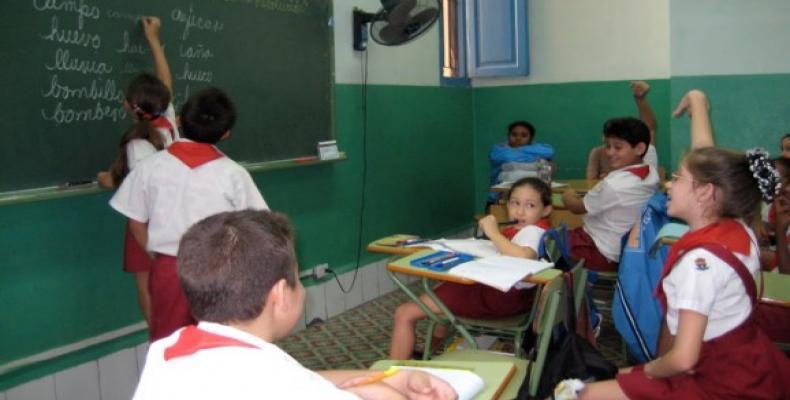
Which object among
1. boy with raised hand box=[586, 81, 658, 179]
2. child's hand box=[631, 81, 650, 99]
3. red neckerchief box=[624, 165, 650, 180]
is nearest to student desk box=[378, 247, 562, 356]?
red neckerchief box=[624, 165, 650, 180]

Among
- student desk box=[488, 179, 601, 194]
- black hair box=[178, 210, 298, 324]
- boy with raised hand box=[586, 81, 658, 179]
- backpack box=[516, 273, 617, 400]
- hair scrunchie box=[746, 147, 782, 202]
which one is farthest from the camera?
boy with raised hand box=[586, 81, 658, 179]

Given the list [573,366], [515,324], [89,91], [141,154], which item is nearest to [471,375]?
[573,366]

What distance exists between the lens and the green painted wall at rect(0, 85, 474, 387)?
264cm

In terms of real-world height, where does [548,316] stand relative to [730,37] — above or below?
below

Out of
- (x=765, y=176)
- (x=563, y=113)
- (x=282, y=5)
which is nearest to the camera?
(x=765, y=176)

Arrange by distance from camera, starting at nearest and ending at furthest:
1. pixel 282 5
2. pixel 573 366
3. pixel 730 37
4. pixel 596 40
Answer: pixel 573 366, pixel 282 5, pixel 730 37, pixel 596 40

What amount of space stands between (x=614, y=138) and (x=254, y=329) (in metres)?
2.92

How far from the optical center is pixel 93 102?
2.80 m

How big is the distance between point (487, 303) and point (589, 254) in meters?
1.04

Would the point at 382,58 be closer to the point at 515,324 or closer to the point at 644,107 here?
the point at 644,107

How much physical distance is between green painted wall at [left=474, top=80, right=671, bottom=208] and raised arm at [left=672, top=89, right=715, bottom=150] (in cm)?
303

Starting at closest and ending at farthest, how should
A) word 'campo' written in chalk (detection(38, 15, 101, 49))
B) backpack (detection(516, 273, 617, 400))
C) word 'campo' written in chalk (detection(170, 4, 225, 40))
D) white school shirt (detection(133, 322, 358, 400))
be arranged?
white school shirt (detection(133, 322, 358, 400)), backpack (detection(516, 273, 617, 400)), word 'campo' written in chalk (detection(38, 15, 101, 49)), word 'campo' written in chalk (detection(170, 4, 225, 40))

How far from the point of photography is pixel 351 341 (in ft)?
12.9

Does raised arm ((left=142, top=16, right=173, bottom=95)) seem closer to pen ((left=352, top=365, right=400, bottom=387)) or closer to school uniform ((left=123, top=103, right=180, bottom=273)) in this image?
school uniform ((left=123, top=103, right=180, bottom=273))
